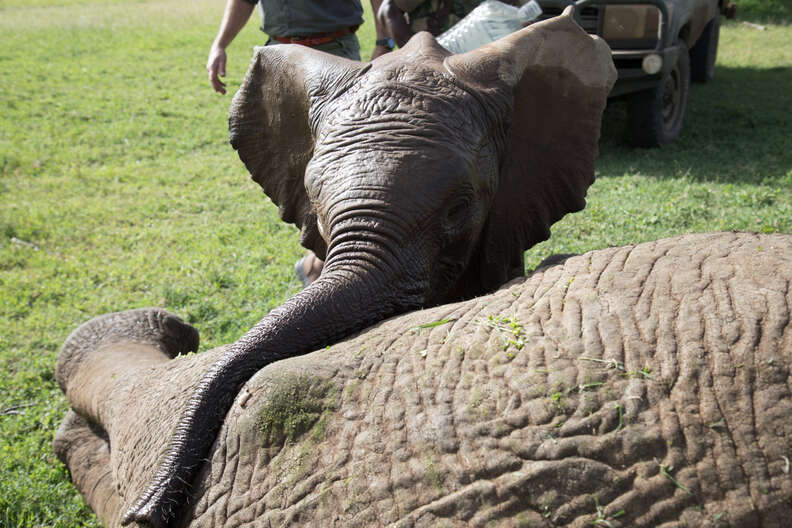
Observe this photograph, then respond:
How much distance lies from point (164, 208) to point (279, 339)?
6.17m

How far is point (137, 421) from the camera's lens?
94.7 inches

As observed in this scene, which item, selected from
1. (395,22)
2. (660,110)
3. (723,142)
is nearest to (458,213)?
(395,22)

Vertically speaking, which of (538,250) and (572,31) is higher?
(572,31)

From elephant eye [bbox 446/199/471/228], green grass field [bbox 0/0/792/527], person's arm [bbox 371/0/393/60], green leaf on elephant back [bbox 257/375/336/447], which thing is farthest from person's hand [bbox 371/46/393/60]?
green leaf on elephant back [bbox 257/375/336/447]

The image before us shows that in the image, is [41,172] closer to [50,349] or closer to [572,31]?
[50,349]

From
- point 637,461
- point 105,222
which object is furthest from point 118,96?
point 637,461

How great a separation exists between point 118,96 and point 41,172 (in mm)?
4259

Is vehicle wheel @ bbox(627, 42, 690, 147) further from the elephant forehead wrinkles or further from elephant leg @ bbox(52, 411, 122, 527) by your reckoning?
elephant leg @ bbox(52, 411, 122, 527)

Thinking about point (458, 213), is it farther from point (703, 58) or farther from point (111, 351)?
point (703, 58)

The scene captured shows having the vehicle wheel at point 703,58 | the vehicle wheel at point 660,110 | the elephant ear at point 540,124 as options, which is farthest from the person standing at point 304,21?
the vehicle wheel at point 703,58

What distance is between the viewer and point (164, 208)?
26.2 ft

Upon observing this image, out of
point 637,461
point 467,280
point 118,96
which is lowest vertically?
point 118,96

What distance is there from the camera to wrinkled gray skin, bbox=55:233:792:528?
1.50 m

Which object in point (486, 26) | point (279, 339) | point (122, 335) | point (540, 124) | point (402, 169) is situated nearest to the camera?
point (279, 339)
